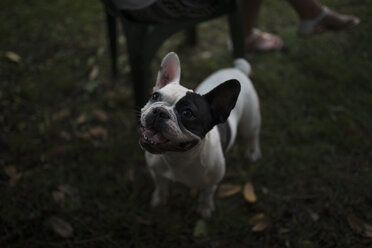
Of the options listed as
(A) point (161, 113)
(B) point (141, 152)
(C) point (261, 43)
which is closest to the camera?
(A) point (161, 113)

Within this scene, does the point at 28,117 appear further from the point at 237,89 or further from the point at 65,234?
the point at 237,89

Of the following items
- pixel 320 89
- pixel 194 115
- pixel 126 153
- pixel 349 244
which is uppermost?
pixel 194 115

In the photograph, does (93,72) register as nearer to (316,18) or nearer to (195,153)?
(195,153)

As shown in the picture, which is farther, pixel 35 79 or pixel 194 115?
pixel 35 79

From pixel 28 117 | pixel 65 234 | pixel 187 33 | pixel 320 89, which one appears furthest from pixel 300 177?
pixel 28 117

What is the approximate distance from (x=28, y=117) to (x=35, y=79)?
24.0 inches

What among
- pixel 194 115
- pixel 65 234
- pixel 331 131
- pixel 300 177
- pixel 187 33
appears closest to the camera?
pixel 194 115

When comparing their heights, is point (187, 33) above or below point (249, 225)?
above

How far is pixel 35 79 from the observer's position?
→ 3.43 meters

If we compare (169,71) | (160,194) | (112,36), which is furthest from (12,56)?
(169,71)

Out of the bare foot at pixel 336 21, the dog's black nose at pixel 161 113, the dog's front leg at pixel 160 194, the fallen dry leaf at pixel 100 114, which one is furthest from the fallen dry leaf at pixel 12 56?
the bare foot at pixel 336 21

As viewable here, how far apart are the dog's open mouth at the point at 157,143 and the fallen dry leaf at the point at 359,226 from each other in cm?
157

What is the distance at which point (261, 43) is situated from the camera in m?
3.75

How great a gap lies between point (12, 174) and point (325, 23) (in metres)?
3.62
